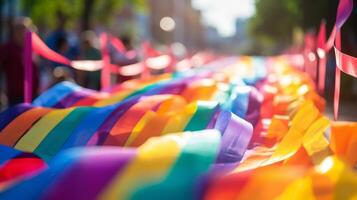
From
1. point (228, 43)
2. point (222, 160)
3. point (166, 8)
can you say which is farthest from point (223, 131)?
point (228, 43)

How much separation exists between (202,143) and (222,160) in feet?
0.96

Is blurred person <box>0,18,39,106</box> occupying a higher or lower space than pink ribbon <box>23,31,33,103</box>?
lower

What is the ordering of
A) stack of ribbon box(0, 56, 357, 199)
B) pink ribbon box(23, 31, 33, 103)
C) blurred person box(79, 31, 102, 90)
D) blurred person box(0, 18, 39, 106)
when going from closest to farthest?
stack of ribbon box(0, 56, 357, 199)
pink ribbon box(23, 31, 33, 103)
blurred person box(0, 18, 39, 106)
blurred person box(79, 31, 102, 90)

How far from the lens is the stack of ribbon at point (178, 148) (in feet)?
5.43

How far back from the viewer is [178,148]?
1.81 meters

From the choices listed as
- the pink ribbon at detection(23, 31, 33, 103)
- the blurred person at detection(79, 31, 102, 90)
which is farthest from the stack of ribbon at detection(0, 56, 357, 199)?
the blurred person at detection(79, 31, 102, 90)

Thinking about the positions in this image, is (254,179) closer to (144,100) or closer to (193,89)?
(144,100)

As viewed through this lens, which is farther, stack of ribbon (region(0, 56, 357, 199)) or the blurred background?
the blurred background

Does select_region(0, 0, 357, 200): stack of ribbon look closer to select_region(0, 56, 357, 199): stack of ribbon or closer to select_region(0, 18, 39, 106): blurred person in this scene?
select_region(0, 56, 357, 199): stack of ribbon

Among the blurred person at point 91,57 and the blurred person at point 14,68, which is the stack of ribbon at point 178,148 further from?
the blurred person at point 91,57

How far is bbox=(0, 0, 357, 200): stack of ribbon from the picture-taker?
166 cm

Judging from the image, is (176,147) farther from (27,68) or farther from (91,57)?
(91,57)

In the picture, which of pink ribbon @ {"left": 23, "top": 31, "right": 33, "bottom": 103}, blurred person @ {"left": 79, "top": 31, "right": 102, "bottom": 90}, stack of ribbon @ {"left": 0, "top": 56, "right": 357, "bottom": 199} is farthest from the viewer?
blurred person @ {"left": 79, "top": 31, "right": 102, "bottom": 90}

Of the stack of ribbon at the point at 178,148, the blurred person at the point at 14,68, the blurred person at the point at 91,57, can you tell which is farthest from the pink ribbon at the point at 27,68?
the blurred person at the point at 91,57
